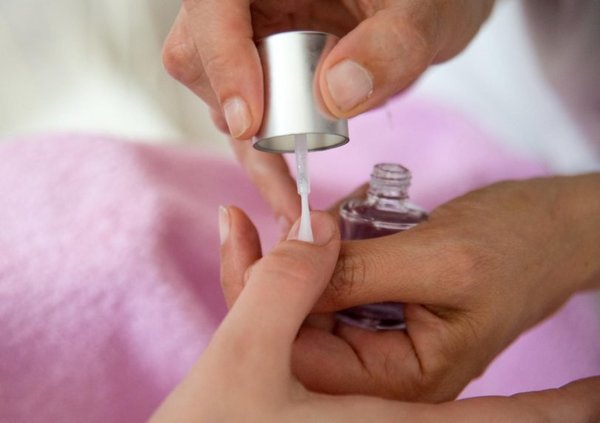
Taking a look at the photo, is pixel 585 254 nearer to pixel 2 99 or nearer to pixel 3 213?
pixel 3 213

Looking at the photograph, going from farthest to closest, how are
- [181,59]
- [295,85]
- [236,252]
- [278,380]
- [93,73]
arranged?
[93,73] < [181,59] < [236,252] < [295,85] < [278,380]

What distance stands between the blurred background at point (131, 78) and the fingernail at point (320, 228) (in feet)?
1.81

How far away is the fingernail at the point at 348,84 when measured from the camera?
48cm

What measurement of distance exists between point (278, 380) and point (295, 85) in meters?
0.22

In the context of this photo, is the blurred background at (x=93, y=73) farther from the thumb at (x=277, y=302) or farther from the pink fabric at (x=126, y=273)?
the thumb at (x=277, y=302)

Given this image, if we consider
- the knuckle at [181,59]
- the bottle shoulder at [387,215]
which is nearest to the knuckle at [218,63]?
the knuckle at [181,59]

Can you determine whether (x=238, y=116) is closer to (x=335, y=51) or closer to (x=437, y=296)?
(x=335, y=51)

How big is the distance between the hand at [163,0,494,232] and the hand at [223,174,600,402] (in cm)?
13

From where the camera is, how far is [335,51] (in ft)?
1.61

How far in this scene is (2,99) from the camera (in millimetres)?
1122

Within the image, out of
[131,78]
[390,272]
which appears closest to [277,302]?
[390,272]

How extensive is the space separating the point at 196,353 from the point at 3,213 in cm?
29

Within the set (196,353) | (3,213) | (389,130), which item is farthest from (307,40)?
(389,130)

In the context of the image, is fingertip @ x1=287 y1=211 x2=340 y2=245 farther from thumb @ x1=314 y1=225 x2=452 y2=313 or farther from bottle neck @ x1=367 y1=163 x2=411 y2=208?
bottle neck @ x1=367 y1=163 x2=411 y2=208
